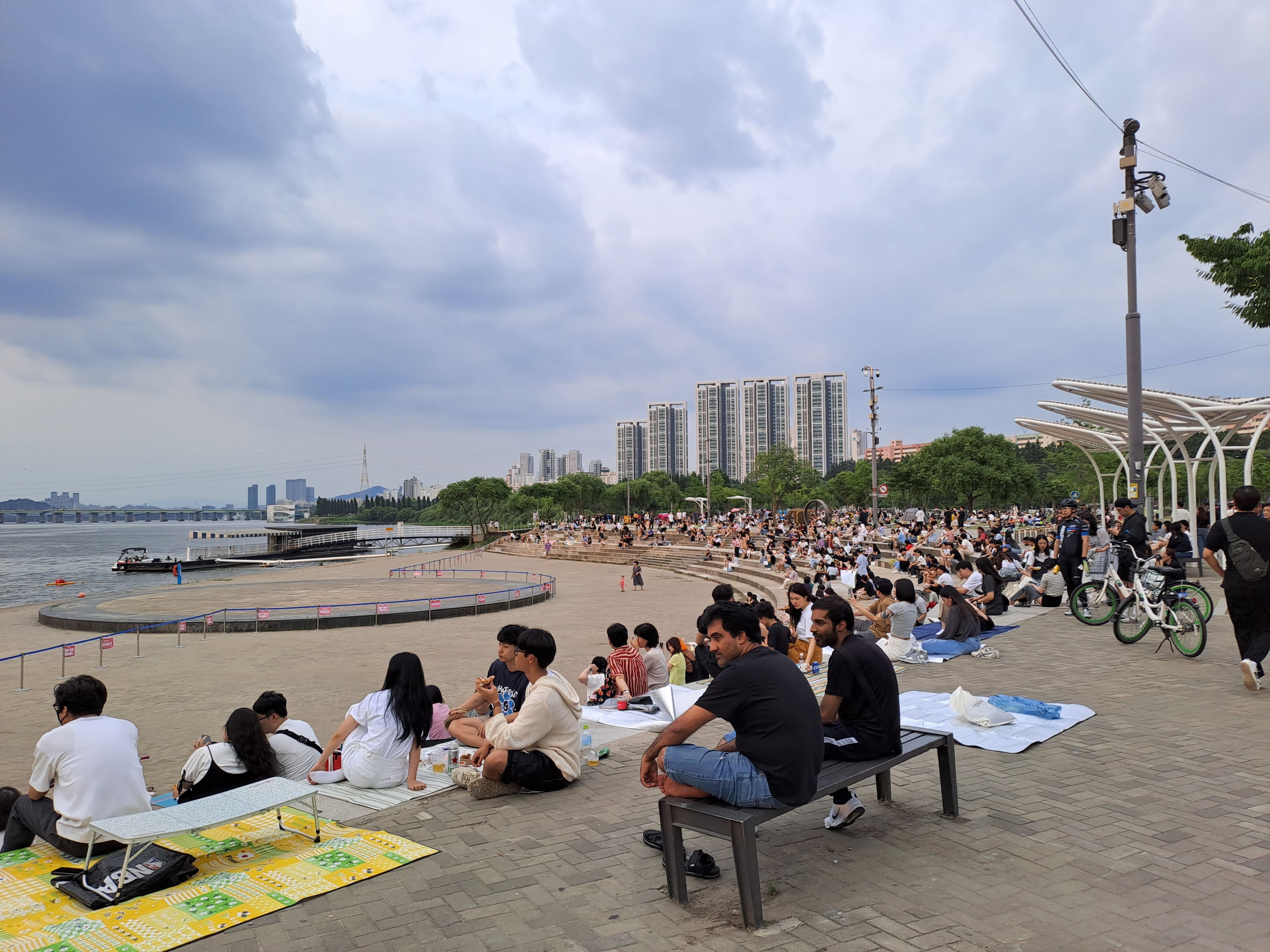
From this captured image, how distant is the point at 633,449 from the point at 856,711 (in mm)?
178309

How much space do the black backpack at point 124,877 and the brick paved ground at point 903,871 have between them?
2.41 ft

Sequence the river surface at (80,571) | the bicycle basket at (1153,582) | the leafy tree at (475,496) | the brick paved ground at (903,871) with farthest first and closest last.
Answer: the leafy tree at (475,496) → the river surface at (80,571) → the bicycle basket at (1153,582) → the brick paved ground at (903,871)

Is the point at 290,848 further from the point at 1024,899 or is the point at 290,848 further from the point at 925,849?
the point at 1024,899

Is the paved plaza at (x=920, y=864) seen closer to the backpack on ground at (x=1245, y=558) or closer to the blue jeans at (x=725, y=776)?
the blue jeans at (x=725, y=776)

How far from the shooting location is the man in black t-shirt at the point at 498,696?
5.34 meters

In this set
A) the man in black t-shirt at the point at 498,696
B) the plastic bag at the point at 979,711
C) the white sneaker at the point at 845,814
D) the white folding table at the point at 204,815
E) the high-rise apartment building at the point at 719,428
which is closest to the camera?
the white folding table at the point at 204,815

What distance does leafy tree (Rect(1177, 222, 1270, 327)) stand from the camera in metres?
13.2

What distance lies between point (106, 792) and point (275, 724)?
4.61ft

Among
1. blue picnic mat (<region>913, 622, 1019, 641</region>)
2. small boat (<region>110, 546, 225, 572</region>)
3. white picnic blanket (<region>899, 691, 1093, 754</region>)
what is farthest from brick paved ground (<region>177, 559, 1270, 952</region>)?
small boat (<region>110, 546, 225, 572</region>)

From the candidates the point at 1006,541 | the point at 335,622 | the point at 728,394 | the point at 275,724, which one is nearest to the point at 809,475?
the point at 1006,541

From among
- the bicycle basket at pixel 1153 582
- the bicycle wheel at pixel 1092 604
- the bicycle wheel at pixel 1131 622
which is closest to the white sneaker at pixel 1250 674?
the bicycle basket at pixel 1153 582

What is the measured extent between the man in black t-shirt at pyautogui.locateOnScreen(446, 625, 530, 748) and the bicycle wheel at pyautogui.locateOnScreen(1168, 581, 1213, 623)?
8.07 meters

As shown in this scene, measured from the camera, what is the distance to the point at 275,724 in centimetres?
539

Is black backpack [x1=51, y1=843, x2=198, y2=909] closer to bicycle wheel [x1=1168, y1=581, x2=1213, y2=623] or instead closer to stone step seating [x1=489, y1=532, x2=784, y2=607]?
bicycle wheel [x1=1168, y1=581, x2=1213, y2=623]
